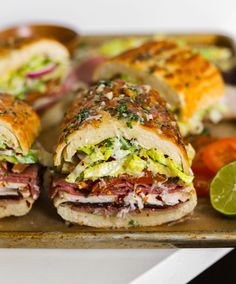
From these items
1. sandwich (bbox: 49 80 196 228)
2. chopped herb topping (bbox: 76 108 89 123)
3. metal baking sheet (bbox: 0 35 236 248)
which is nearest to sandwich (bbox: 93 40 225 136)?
sandwich (bbox: 49 80 196 228)

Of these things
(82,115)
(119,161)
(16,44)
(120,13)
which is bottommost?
(120,13)

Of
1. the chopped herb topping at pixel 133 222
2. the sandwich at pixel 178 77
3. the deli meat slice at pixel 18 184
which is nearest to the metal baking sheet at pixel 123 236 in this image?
the chopped herb topping at pixel 133 222

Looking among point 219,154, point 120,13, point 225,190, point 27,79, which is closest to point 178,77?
point 219,154

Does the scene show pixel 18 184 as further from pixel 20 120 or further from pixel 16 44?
pixel 16 44

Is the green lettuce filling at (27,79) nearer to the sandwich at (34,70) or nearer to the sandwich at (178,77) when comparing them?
the sandwich at (34,70)

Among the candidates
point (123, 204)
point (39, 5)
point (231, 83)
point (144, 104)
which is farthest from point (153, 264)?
point (39, 5)

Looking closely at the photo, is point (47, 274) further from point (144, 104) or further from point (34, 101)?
point (34, 101)
